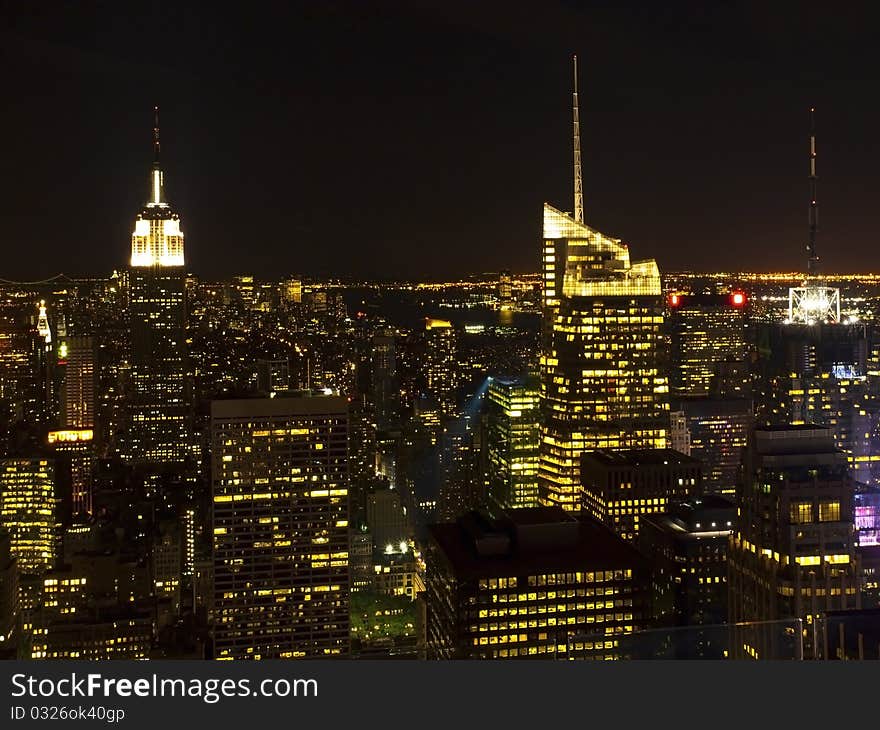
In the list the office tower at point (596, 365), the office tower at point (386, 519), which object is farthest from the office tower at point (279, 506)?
the office tower at point (596, 365)

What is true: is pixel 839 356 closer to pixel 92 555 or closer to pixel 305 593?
pixel 305 593

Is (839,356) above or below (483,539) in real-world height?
above

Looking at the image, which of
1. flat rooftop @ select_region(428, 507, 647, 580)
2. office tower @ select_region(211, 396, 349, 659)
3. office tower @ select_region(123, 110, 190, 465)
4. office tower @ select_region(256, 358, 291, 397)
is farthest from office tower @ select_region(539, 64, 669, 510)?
office tower @ select_region(123, 110, 190, 465)

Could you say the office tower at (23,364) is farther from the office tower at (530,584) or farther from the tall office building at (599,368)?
the tall office building at (599,368)

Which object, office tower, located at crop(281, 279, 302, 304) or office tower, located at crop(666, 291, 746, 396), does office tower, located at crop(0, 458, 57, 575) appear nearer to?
office tower, located at crop(281, 279, 302, 304)

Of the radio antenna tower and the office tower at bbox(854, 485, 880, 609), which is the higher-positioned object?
the radio antenna tower

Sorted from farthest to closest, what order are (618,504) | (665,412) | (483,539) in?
1. (665,412)
2. (618,504)
3. (483,539)

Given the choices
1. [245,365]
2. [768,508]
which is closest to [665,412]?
[245,365]
